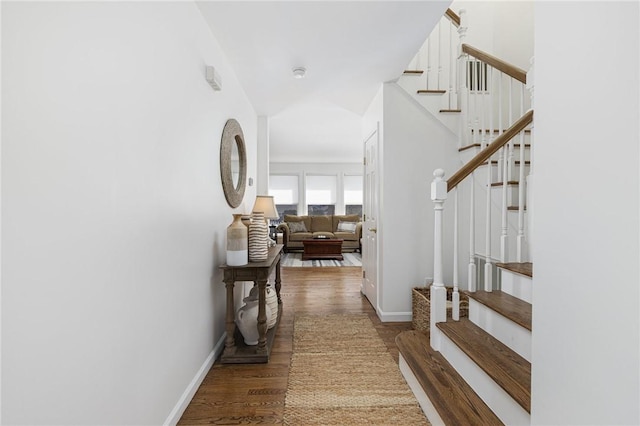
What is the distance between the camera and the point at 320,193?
9195mm

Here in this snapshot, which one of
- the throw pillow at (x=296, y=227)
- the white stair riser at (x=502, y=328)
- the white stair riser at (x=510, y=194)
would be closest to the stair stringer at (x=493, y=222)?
the white stair riser at (x=510, y=194)

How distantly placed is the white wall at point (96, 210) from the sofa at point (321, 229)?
19.6 ft

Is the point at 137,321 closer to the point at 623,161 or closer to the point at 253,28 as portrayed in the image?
the point at 623,161

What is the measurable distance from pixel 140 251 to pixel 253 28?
5.38 feet

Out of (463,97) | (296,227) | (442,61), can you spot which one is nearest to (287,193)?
(296,227)

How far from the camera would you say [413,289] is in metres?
2.97

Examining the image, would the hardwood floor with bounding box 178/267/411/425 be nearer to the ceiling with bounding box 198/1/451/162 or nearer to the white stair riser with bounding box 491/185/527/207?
the white stair riser with bounding box 491/185/527/207

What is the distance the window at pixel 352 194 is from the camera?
9.20 metres

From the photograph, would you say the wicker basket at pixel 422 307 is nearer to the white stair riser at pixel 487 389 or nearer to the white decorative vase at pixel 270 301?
the white stair riser at pixel 487 389

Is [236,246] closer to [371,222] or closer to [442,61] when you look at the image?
[371,222]

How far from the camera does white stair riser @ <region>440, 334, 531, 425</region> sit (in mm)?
1232

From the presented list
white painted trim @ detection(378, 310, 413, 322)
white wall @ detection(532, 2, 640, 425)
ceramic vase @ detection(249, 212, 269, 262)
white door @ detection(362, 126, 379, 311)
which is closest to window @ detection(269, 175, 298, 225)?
white door @ detection(362, 126, 379, 311)

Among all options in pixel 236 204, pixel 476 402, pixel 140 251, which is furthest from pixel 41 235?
pixel 236 204

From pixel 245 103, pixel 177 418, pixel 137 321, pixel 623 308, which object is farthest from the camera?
pixel 245 103
